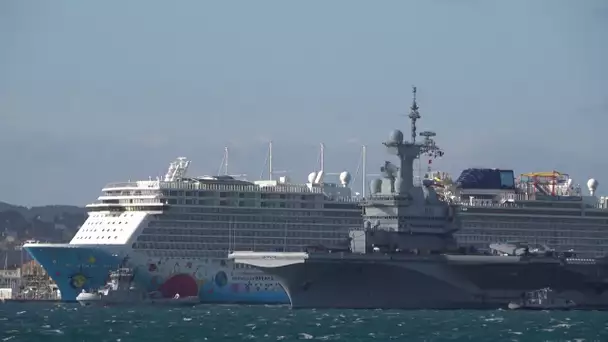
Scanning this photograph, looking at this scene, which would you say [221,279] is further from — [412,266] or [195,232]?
[412,266]

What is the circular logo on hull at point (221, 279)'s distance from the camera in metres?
108

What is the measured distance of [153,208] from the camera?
109 m

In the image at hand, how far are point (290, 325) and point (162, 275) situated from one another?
28.7 m

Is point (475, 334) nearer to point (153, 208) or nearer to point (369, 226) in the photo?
point (369, 226)

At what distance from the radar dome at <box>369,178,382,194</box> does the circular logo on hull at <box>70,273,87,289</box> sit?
2028 centimetres

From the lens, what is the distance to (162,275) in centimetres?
10662

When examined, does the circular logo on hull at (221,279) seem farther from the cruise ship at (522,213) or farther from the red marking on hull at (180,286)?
the cruise ship at (522,213)

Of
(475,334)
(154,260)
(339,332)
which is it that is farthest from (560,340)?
(154,260)

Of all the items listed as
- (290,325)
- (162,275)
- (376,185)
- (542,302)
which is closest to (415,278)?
(542,302)

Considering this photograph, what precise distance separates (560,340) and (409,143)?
103 ft

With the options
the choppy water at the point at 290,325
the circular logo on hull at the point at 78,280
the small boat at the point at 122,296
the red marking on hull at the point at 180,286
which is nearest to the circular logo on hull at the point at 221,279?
the red marking on hull at the point at 180,286

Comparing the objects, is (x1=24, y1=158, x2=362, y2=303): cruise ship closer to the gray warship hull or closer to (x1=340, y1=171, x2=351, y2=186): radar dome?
(x1=340, y1=171, x2=351, y2=186): radar dome

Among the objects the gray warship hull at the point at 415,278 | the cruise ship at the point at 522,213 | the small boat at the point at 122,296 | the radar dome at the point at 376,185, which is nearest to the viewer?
the gray warship hull at the point at 415,278

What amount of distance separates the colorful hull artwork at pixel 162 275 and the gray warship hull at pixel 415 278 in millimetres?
12424
